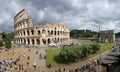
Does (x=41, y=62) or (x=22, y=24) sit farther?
(x=22, y=24)

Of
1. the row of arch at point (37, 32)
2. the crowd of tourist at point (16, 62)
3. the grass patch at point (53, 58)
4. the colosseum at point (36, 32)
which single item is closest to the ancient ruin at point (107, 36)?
the colosseum at point (36, 32)

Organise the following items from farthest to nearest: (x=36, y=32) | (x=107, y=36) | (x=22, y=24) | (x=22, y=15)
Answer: (x=22, y=15)
(x=22, y=24)
(x=107, y=36)
(x=36, y=32)

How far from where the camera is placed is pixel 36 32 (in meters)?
92.8

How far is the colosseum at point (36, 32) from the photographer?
303ft

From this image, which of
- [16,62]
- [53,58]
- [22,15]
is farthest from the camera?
[22,15]

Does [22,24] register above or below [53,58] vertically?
above

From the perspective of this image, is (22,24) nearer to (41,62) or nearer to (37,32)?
(37,32)

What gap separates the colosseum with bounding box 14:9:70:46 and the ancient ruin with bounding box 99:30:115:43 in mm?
16613

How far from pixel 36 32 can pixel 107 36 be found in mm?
28993

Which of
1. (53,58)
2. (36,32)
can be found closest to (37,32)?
(36,32)

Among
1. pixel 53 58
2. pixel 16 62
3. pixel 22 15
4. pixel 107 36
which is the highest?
pixel 22 15

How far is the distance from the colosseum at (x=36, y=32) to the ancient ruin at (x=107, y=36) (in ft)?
54.5

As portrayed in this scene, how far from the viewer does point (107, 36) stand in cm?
9312

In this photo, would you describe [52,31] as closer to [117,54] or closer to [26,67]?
[26,67]
